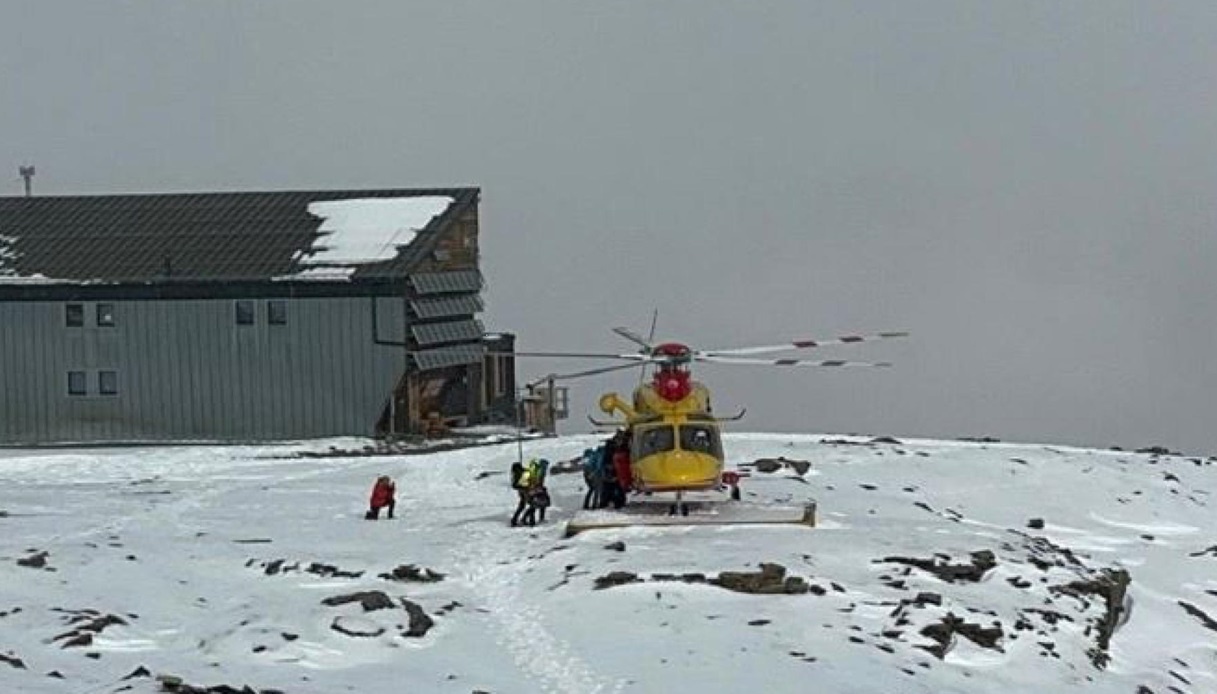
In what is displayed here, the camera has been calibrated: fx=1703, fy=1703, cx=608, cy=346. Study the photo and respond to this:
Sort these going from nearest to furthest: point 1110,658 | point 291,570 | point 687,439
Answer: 1. point 1110,658
2. point 291,570
3. point 687,439

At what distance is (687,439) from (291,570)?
297 inches

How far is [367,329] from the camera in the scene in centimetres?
4738

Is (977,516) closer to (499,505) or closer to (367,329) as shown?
(499,505)

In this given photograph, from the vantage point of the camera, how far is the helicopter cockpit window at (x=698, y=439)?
3000cm

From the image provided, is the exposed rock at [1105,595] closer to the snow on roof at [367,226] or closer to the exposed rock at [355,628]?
the exposed rock at [355,628]

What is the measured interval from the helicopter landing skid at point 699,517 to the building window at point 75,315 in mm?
23105

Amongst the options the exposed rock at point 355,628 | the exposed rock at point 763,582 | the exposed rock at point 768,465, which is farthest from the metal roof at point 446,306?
the exposed rock at point 355,628

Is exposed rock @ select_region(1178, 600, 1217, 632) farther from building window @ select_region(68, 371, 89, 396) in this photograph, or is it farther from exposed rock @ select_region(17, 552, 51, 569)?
building window @ select_region(68, 371, 89, 396)

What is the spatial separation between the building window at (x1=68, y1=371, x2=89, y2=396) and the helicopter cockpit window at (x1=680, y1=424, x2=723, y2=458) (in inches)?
937

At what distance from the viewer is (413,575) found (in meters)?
25.7

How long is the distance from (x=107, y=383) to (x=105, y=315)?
1922 millimetres

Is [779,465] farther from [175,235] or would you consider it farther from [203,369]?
[175,235]

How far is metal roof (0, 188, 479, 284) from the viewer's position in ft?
158

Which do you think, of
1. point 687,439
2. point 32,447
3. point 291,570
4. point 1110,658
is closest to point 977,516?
point 687,439
